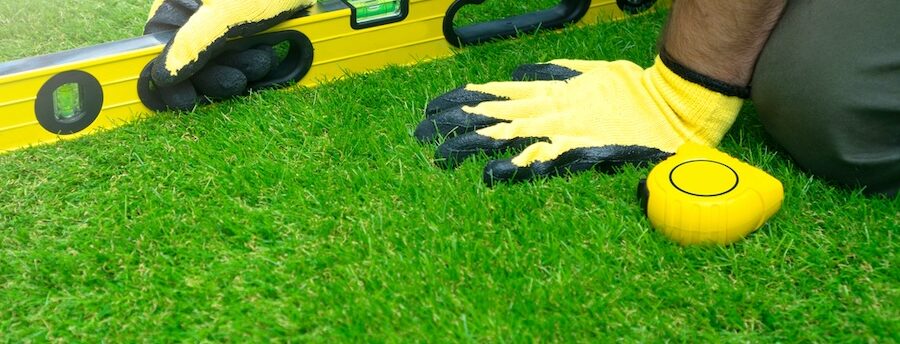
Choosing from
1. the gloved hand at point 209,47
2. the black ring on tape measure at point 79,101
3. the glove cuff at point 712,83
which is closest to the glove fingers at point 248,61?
the gloved hand at point 209,47

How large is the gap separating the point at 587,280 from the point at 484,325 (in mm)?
237

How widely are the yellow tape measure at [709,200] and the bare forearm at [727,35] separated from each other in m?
0.24

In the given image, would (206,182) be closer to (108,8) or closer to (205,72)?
(205,72)

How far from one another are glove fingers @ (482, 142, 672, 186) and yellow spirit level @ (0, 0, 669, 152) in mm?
720

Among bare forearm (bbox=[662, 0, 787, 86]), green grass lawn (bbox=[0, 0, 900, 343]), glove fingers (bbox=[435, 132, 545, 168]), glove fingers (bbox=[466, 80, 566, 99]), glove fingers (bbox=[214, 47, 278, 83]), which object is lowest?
green grass lawn (bbox=[0, 0, 900, 343])

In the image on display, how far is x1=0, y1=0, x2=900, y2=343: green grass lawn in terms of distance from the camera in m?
1.64

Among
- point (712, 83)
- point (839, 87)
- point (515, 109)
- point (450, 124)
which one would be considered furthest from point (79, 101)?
point (839, 87)

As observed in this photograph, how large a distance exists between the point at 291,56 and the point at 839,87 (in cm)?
140

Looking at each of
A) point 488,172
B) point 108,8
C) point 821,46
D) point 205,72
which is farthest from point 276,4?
point 821,46

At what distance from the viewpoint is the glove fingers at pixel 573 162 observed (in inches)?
78.1

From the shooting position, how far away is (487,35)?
106 inches

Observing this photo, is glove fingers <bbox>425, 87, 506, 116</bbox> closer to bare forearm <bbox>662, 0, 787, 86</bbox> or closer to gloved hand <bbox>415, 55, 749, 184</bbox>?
gloved hand <bbox>415, 55, 749, 184</bbox>

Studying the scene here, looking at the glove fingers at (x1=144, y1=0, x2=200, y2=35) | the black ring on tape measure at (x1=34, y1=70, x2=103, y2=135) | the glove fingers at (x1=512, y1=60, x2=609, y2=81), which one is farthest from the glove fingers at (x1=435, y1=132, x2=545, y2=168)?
the black ring on tape measure at (x1=34, y1=70, x2=103, y2=135)

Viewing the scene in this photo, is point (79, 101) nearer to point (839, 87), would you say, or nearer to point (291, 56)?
point (291, 56)
